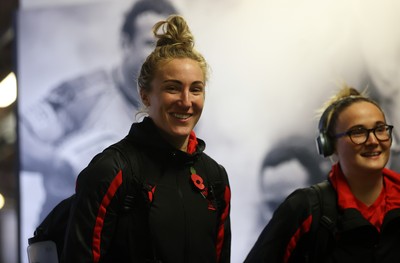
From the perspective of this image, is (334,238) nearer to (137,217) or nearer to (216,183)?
(216,183)

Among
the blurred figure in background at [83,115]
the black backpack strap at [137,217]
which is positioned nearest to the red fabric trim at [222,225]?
the black backpack strap at [137,217]

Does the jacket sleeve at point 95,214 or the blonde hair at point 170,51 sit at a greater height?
the blonde hair at point 170,51

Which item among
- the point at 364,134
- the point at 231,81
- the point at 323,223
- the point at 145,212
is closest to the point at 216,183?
the point at 145,212

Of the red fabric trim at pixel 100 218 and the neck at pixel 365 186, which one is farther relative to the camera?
the neck at pixel 365 186

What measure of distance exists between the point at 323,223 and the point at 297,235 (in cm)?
12

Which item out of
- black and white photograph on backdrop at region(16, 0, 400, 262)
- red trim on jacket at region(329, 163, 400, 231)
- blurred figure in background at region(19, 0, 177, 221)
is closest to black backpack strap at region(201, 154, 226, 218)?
red trim on jacket at region(329, 163, 400, 231)

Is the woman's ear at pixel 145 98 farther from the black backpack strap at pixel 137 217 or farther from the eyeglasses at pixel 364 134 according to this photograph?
the eyeglasses at pixel 364 134

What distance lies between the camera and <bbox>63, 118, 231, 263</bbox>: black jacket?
2027 millimetres

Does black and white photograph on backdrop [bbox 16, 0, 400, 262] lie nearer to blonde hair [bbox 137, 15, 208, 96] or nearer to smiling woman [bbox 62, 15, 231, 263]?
smiling woman [bbox 62, 15, 231, 263]

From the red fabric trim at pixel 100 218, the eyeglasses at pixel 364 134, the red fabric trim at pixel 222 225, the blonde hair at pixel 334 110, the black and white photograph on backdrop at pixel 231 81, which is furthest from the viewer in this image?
the black and white photograph on backdrop at pixel 231 81

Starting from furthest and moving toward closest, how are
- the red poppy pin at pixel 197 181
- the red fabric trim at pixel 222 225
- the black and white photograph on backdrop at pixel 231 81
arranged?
the black and white photograph on backdrop at pixel 231 81 < the red fabric trim at pixel 222 225 < the red poppy pin at pixel 197 181

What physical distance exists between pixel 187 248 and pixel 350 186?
2.81ft

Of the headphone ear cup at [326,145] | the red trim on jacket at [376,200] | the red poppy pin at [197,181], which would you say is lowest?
the red trim on jacket at [376,200]

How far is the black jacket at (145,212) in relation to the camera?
6.65 feet
